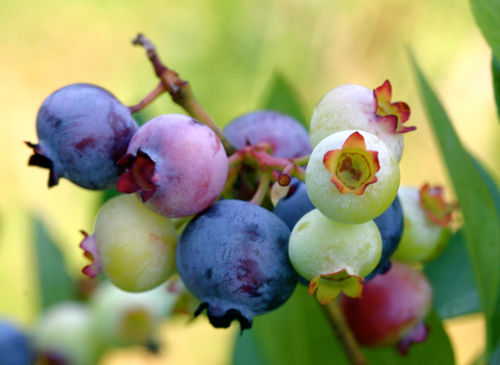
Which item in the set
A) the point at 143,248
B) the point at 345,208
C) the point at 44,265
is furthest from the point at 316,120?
the point at 44,265

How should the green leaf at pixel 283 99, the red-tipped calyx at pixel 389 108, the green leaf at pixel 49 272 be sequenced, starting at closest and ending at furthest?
the red-tipped calyx at pixel 389 108, the green leaf at pixel 283 99, the green leaf at pixel 49 272

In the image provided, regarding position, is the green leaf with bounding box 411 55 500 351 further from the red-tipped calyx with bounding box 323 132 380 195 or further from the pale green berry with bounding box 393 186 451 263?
the red-tipped calyx with bounding box 323 132 380 195

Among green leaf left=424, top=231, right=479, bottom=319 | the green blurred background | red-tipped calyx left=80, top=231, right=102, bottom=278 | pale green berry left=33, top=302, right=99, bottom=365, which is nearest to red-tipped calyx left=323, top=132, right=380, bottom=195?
red-tipped calyx left=80, top=231, right=102, bottom=278

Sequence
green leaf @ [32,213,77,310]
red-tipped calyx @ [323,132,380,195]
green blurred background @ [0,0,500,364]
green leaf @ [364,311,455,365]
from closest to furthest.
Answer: red-tipped calyx @ [323,132,380,195]
green leaf @ [364,311,455,365]
green leaf @ [32,213,77,310]
green blurred background @ [0,0,500,364]

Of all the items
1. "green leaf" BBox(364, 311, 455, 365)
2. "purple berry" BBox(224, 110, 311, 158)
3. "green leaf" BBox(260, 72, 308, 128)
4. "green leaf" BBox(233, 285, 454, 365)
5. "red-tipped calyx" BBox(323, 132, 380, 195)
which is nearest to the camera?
"red-tipped calyx" BBox(323, 132, 380, 195)

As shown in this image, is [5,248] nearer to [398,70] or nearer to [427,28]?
[398,70]

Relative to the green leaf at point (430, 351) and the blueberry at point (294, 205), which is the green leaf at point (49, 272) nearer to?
the green leaf at point (430, 351)

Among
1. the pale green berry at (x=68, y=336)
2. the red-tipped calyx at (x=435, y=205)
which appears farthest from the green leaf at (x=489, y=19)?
the pale green berry at (x=68, y=336)

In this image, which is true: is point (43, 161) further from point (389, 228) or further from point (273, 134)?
point (389, 228)

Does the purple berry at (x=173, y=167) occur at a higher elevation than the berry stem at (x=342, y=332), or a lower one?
higher
